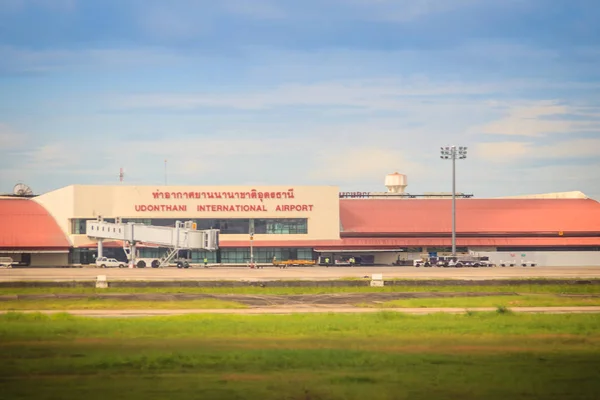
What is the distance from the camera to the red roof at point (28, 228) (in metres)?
123

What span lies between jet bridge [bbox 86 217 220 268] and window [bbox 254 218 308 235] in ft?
45.7

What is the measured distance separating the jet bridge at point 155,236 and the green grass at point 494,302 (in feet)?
207

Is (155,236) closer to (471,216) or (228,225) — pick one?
(228,225)

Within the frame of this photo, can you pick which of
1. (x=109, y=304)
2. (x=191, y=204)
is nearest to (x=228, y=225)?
(x=191, y=204)

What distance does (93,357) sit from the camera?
30234 millimetres

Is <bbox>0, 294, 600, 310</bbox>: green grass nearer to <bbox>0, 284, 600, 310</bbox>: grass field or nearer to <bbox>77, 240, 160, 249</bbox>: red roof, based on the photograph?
<bbox>0, 284, 600, 310</bbox>: grass field

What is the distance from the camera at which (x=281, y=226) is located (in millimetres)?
133000

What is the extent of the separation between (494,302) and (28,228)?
85.1 meters

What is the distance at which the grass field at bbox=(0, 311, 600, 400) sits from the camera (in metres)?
24.6

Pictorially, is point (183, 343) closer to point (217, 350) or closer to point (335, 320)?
point (217, 350)

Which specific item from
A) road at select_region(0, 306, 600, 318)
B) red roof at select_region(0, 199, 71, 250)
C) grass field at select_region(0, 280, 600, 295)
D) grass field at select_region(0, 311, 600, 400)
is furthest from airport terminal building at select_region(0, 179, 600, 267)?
grass field at select_region(0, 311, 600, 400)

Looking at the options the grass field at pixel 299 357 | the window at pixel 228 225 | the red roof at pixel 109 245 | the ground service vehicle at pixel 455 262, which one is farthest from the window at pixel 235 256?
the grass field at pixel 299 357

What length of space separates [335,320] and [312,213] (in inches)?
3567

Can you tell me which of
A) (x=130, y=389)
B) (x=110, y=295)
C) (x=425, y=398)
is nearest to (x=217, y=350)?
(x=130, y=389)
